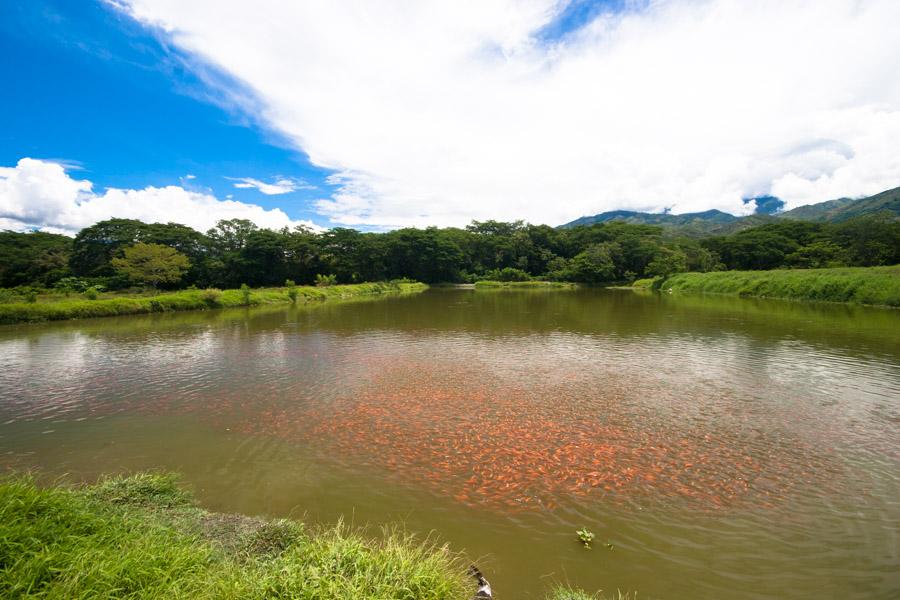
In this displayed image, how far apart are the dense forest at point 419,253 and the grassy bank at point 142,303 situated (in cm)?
1534

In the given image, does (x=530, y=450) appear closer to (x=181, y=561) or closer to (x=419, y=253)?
(x=181, y=561)

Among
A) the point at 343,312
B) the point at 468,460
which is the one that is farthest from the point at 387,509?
the point at 343,312

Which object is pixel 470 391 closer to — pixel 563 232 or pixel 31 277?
pixel 31 277

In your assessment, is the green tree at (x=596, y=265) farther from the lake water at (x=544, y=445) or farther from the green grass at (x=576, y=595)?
the green grass at (x=576, y=595)

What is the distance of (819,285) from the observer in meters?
36.9

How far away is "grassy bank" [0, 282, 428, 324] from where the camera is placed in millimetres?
27806

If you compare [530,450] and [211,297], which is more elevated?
[211,297]

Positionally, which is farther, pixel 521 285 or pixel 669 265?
pixel 521 285

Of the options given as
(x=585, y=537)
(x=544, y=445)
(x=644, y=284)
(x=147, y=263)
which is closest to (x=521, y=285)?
(x=644, y=284)

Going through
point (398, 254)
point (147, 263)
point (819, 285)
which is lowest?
point (819, 285)

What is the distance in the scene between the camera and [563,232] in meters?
103

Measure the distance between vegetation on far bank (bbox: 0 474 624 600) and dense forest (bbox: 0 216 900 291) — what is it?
2086 inches

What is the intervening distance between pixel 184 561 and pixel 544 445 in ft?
20.9

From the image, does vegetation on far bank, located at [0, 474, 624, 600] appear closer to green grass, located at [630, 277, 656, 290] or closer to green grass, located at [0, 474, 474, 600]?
A: green grass, located at [0, 474, 474, 600]
